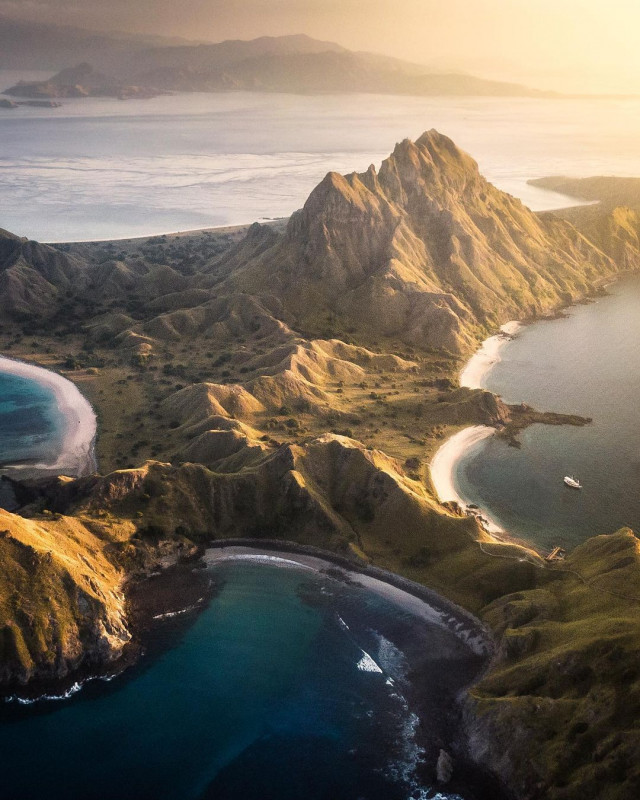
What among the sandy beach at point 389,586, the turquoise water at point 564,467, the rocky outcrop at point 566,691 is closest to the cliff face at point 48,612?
the sandy beach at point 389,586

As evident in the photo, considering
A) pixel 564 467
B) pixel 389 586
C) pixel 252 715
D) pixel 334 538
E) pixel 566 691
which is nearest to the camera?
pixel 566 691

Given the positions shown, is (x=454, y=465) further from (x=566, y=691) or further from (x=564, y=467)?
(x=566, y=691)

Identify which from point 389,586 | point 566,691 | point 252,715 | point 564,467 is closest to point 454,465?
point 564,467

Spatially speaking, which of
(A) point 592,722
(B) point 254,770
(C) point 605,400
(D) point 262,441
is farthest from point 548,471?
(B) point 254,770

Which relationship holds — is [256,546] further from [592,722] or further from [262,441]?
[592,722]

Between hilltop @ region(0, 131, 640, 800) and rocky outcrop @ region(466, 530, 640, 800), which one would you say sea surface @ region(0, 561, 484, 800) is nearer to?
hilltop @ region(0, 131, 640, 800)

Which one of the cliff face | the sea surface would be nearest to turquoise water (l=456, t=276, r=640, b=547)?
the sea surface
